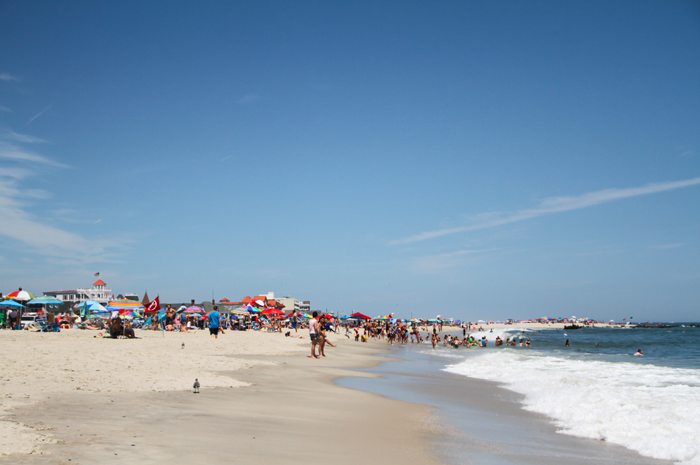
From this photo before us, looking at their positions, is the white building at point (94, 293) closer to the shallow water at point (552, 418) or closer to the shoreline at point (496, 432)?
the shallow water at point (552, 418)

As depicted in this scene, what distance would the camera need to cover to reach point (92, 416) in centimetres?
577

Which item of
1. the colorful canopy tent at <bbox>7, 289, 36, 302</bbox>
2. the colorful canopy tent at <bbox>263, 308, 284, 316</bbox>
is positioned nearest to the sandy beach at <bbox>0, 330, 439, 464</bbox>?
the colorful canopy tent at <bbox>7, 289, 36, 302</bbox>

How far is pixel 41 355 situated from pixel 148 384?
5376mm

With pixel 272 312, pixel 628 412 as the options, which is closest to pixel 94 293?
pixel 272 312

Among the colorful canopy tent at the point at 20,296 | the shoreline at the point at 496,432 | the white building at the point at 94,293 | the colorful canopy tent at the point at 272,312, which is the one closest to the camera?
the shoreline at the point at 496,432

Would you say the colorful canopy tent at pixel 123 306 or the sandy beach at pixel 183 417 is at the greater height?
the colorful canopy tent at pixel 123 306

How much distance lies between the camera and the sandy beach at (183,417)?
4641 millimetres

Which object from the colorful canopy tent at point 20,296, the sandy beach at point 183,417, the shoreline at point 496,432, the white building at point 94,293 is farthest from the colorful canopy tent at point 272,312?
the white building at point 94,293

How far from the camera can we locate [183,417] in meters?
6.18

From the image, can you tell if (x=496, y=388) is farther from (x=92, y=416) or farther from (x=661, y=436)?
(x=92, y=416)

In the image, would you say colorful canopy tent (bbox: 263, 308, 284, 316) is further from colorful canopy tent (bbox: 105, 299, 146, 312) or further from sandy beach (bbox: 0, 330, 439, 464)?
sandy beach (bbox: 0, 330, 439, 464)

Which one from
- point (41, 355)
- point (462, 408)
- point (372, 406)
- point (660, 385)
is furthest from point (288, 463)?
point (660, 385)

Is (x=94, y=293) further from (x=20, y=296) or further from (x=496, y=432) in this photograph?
(x=496, y=432)

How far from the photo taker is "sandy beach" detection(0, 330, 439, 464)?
15.2 feet
